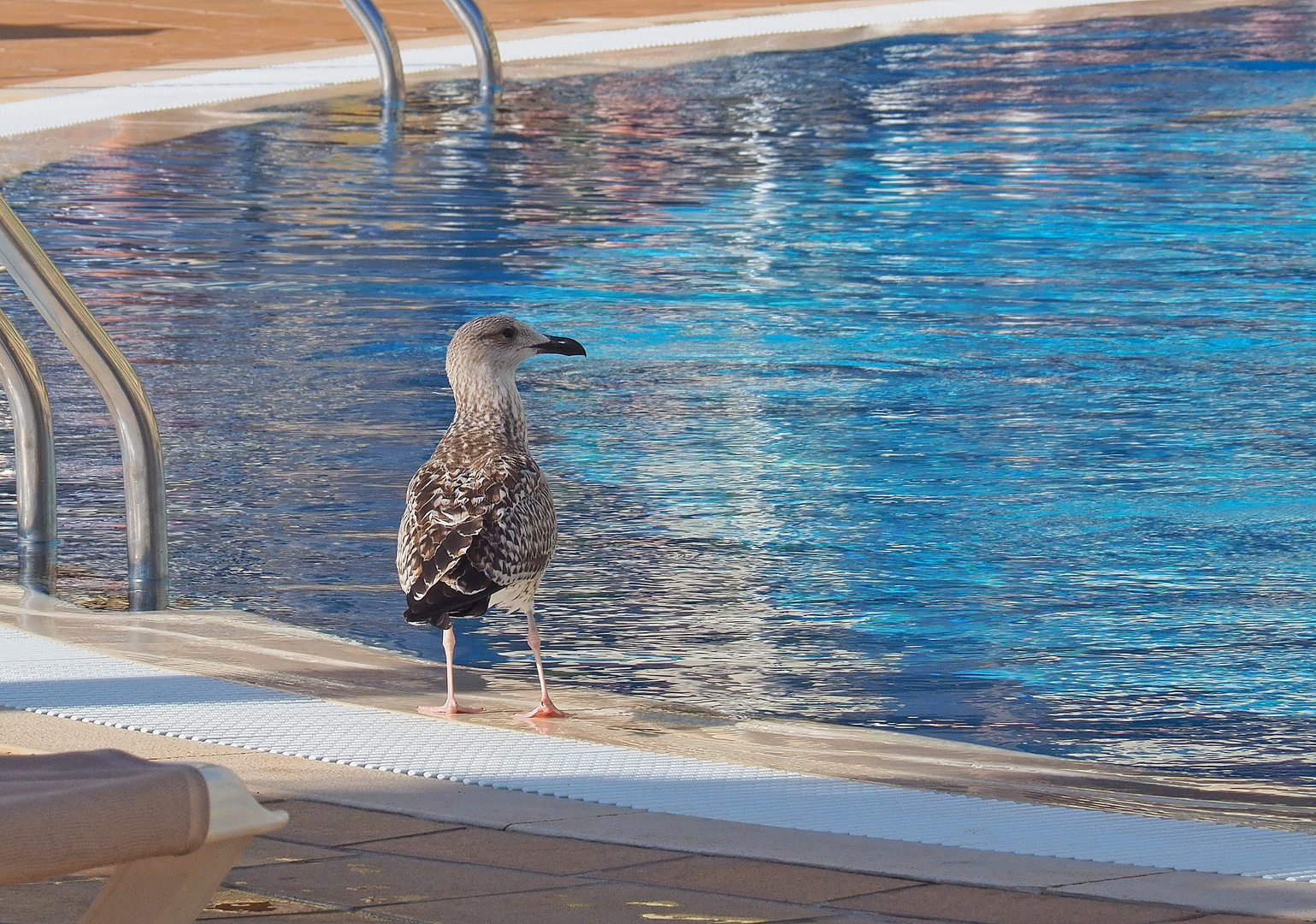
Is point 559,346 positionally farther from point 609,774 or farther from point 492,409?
point 609,774

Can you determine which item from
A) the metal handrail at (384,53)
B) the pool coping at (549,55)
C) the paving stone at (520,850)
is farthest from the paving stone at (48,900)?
the metal handrail at (384,53)

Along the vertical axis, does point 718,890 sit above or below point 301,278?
above

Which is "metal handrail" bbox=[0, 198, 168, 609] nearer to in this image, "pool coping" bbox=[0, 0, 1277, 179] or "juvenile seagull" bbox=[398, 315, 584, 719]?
"juvenile seagull" bbox=[398, 315, 584, 719]

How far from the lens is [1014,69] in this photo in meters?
23.4

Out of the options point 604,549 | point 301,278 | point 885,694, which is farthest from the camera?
point 301,278

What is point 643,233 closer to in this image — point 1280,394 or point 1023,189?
point 1023,189

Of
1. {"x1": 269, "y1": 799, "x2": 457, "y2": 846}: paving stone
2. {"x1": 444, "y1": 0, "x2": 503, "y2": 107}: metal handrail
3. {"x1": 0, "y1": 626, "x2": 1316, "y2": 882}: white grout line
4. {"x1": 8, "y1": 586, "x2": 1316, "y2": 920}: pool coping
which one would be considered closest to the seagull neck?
{"x1": 0, "y1": 626, "x2": 1316, "y2": 882}: white grout line

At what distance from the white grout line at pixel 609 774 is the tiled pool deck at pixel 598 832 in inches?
3.0

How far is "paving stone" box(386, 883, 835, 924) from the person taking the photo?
159 inches

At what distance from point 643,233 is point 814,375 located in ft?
13.7

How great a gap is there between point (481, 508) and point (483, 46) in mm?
16199

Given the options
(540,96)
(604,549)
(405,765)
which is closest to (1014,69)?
(540,96)

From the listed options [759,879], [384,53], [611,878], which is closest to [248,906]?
[611,878]

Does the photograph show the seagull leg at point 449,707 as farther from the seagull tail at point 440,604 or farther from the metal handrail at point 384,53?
the metal handrail at point 384,53
